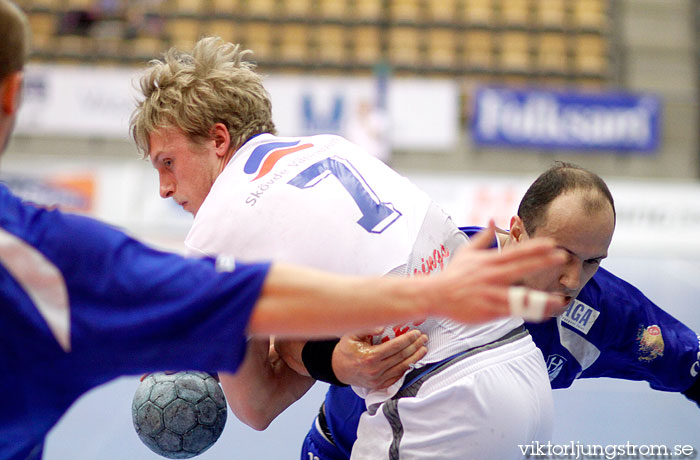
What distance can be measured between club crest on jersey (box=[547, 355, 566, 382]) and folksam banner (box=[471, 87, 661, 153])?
449 inches

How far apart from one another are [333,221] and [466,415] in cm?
64

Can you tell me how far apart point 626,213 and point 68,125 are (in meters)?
9.58

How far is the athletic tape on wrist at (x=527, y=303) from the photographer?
4.19 feet

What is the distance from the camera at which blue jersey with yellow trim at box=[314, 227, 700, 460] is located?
2756 millimetres

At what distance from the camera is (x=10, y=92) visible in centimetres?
140

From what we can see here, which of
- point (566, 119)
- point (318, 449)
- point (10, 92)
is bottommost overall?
point (566, 119)

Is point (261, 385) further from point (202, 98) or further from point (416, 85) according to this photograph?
point (416, 85)

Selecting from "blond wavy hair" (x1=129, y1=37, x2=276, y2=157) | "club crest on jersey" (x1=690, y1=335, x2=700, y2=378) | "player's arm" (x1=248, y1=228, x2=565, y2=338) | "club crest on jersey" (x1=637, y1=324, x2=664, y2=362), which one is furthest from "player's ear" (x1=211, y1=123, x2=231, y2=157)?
"club crest on jersey" (x1=690, y1=335, x2=700, y2=378)

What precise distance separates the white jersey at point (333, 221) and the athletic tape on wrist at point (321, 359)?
14cm

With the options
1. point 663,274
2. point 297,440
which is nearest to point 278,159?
point 297,440

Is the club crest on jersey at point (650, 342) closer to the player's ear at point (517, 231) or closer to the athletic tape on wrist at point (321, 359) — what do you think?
the player's ear at point (517, 231)

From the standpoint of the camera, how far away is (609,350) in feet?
9.50

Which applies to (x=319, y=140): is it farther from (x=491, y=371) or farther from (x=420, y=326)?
(x=491, y=371)

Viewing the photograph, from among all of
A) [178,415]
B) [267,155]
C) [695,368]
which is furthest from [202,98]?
[695,368]
